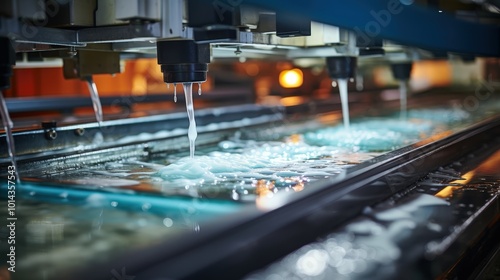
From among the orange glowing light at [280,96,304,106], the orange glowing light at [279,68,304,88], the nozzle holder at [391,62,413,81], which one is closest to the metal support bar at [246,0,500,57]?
the nozzle holder at [391,62,413,81]

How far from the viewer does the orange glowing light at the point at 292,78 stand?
18.4ft

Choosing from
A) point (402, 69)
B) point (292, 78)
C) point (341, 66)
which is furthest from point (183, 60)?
point (292, 78)

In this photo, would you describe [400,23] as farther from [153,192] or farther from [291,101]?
[291,101]

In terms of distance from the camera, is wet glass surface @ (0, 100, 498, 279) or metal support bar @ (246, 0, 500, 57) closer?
wet glass surface @ (0, 100, 498, 279)

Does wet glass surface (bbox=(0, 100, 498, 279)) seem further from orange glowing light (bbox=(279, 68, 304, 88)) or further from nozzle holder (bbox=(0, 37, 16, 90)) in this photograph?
orange glowing light (bbox=(279, 68, 304, 88))

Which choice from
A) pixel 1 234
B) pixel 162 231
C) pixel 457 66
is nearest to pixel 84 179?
pixel 1 234

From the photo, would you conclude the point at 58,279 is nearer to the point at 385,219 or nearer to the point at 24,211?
the point at 24,211

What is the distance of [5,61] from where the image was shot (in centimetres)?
94

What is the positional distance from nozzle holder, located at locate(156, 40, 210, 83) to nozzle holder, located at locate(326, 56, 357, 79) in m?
0.84

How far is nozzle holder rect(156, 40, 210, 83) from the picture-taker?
1.09m

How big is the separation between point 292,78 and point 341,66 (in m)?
3.79

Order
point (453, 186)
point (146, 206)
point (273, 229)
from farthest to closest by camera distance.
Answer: point (453, 186), point (146, 206), point (273, 229)

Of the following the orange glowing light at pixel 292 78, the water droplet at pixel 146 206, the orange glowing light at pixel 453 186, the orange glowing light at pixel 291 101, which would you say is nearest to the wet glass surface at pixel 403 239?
the orange glowing light at pixel 453 186

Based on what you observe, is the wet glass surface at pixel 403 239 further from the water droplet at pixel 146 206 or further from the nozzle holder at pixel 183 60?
the nozzle holder at pixel 183 60
